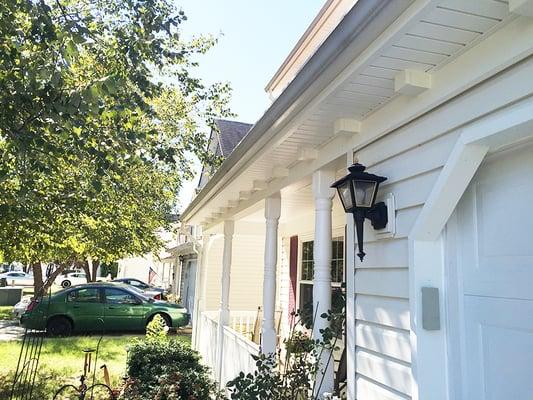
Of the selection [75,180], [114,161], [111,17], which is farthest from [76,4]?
[114,161]

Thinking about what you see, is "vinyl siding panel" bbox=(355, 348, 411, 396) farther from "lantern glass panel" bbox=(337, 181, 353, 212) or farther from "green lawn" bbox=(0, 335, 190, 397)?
"green lawn" bbox=(0, 335, 190, 397)

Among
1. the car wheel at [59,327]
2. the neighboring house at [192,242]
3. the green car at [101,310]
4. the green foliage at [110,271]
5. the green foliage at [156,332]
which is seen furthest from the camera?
the green foliage at [110,271]

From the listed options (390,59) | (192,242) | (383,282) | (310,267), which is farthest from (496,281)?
(192,242)

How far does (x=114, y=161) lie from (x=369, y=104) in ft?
7.83

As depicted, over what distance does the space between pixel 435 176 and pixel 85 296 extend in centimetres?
1277

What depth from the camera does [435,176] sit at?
2.20 metres

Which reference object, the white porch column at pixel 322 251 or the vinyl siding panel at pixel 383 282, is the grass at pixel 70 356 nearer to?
the white porch column at pixel 322 251

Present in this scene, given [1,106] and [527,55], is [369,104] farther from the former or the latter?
[1,106]

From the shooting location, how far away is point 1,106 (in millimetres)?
3281

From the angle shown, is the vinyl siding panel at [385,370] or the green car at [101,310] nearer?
the vinyl siding panel at [385,370]

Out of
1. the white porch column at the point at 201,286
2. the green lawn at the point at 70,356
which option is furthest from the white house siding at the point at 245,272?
the green lawn at the point at 70,356

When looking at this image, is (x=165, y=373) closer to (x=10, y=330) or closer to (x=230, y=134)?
(x=10, y=330)

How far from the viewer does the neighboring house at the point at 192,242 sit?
15.2 meters

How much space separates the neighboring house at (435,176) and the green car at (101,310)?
11.2 metres
